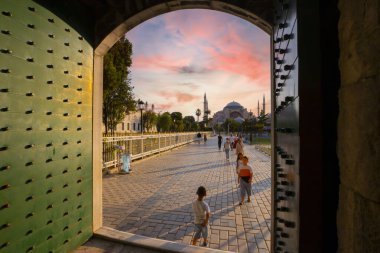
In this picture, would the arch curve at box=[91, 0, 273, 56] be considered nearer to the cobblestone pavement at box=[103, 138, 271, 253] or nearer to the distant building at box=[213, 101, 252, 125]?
the cobblestone pavement at box=[103, 138, 271, 253]

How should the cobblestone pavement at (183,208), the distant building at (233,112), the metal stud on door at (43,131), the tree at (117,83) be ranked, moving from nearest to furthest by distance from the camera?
the metal stud on door at (43,131) → the cobblestone pavement at (183,208) → the tree at (117,83) → the distant building at (233,112)

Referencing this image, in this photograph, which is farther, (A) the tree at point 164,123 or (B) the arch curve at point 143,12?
(A) the tree at point 164,123

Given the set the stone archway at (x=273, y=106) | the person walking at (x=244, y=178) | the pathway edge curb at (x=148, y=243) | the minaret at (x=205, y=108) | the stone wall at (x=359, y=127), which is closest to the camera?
the stone wall at (x=359, y=127)

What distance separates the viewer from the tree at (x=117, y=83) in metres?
17.0

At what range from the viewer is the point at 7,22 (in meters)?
2.92

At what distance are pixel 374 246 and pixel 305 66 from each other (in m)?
0.96

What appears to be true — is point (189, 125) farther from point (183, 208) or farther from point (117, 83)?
point (183, 208)

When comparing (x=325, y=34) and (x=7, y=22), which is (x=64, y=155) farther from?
(x=325, y=34)

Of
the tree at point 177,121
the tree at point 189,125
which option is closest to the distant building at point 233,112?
the tree at point 189,125

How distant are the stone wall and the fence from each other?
38.1 ft

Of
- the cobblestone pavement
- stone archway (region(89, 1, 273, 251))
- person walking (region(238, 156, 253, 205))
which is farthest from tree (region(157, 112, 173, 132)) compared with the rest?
stone archway (region(89, 1, 273, 251))

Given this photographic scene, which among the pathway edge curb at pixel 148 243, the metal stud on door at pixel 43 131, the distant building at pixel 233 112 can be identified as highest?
the distant building at pixel 233 112

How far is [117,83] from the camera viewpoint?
1789 centimetres

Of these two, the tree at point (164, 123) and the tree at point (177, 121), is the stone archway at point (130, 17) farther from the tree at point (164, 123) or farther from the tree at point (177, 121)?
the tree at point (177, 121)
